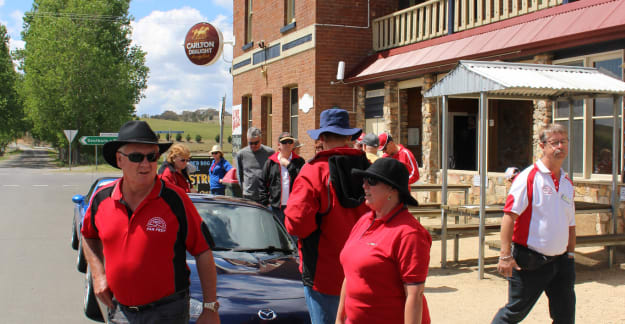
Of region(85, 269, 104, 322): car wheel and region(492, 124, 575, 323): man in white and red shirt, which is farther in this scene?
region(85, 269, 104, 322): car wheel

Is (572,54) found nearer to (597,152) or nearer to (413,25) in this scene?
(597,152)

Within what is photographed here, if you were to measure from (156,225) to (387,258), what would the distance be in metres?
1.21

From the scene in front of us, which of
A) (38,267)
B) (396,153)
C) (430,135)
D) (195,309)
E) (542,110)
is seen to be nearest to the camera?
(195,309)

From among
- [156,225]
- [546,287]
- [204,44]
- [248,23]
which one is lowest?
[546,287]

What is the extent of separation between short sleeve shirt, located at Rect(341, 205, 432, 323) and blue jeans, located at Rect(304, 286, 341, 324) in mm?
566

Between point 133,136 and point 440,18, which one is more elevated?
point 440,18

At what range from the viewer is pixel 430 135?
42.9ft

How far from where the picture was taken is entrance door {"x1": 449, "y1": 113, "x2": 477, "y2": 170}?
14.1m

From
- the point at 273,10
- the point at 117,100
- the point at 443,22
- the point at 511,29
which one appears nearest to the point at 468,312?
the point at 511,29

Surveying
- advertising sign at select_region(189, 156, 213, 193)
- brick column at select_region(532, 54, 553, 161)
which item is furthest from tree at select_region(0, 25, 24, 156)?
brick column at select_region(532, 54, 553, 161)

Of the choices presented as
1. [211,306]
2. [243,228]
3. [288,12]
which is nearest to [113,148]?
[211,306]

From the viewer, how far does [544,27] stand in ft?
33.0

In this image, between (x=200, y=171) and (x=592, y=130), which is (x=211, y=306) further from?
(x=200, y=171)

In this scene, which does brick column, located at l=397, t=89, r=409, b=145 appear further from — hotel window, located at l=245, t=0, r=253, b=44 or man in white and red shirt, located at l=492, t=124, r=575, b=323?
man in white and red shirt, located at l=492, t=124, r=575, b=323
